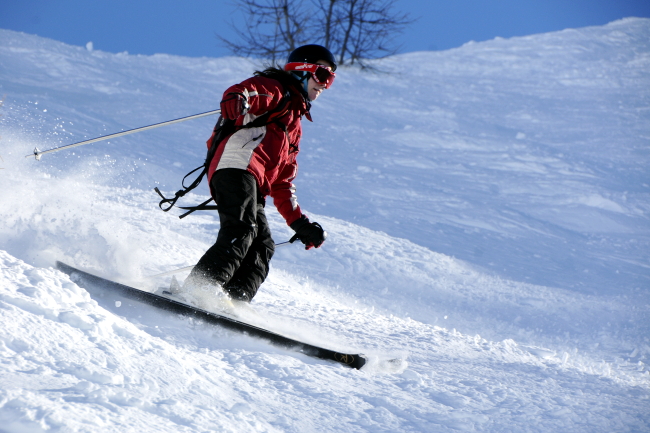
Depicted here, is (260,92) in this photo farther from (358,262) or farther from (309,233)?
(358,262)

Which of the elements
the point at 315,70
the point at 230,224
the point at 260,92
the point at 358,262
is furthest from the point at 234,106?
the point at 358,262

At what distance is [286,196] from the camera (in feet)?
11.6

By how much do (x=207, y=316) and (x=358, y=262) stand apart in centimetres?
353

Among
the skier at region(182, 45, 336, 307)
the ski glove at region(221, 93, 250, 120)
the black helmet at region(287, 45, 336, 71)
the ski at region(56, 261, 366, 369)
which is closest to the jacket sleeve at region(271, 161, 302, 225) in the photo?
the skier at region(182, 45, 336, 307)

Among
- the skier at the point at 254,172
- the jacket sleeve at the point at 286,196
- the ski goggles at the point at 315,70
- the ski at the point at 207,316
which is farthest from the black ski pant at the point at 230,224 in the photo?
the ski goggles at the point at 315,70

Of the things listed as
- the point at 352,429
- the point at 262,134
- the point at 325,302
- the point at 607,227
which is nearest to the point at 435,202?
the point at 607,227

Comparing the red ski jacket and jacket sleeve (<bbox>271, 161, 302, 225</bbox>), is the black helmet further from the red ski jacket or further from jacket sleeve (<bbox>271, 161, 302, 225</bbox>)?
jacket sleeve (<bbox>271, 161, 302, 225</bbox>)

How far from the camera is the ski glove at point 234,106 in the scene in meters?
2.80

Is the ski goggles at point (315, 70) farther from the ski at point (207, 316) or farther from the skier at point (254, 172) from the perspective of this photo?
the ski at point (207, 316)

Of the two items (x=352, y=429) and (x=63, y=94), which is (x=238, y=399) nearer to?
(x=352, y=429)

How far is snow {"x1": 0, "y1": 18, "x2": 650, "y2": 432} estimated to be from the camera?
6.79 ft

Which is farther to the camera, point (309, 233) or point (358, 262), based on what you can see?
point (358, 262)

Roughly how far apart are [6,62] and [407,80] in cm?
1259

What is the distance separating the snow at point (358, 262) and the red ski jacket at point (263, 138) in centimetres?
88
